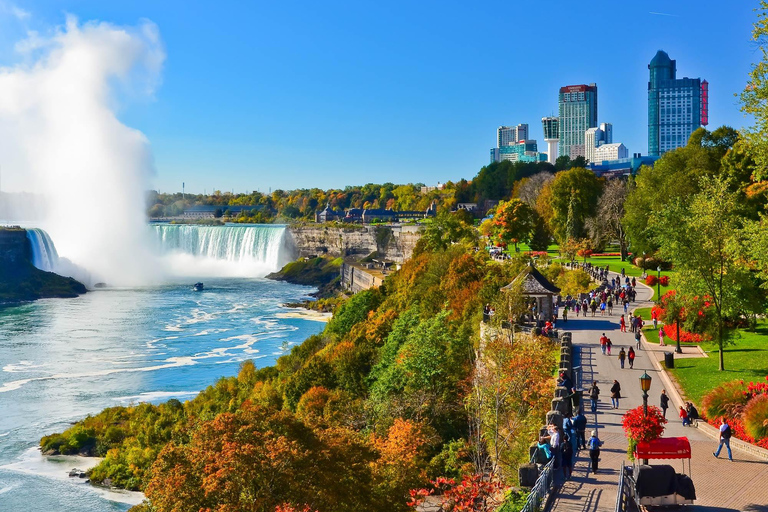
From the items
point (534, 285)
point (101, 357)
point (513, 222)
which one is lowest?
point (101, 357)

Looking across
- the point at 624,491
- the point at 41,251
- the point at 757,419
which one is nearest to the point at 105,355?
the point at 757,419

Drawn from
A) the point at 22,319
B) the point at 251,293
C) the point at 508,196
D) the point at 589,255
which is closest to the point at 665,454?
the point at 589,255

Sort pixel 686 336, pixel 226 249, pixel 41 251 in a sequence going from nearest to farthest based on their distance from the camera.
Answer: pixel 686 336, pixel 41 251, pixel 226 249

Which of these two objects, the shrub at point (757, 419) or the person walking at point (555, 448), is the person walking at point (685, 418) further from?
the person walking at point (555, 448)

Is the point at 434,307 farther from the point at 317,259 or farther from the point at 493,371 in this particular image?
the point at 317,259

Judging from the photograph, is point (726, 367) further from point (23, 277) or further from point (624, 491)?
point (23, 277)

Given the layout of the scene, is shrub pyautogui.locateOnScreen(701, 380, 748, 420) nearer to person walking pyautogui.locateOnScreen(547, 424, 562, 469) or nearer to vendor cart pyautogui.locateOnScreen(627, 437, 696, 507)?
vendor cart pyautogui.locateOnScreen(627, 437, 696, 507)

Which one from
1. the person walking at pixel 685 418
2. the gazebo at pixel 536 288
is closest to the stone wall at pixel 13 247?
the gazebo at pixel 536 288
